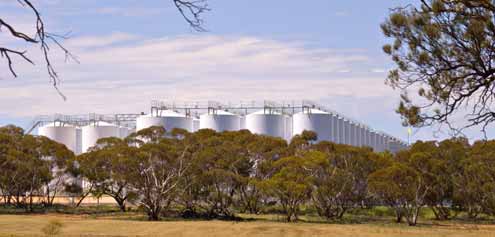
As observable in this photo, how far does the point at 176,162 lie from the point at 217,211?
6.09 metres

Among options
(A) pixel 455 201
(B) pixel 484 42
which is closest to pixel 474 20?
(B) pixel 484 42

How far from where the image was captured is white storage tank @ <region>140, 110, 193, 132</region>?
91562 millimetres

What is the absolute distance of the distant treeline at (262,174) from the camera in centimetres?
6090

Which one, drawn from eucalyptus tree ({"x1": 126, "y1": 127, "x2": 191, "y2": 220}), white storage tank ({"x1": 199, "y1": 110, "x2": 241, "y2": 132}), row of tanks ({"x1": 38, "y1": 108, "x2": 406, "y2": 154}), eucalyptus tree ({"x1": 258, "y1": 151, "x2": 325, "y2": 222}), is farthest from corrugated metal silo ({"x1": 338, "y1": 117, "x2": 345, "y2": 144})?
eucalyptus tree ({"x1": 126, "y1": 127, "x2": 191, "y2": 220})

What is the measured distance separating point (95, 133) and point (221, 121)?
1748 cm

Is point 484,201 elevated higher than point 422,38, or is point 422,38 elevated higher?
point 422,38

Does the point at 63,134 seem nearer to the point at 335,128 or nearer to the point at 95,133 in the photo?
the point at 95,133

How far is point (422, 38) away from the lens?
65.0 ft

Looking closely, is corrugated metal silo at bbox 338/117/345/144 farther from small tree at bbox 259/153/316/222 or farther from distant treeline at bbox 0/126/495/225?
small tree at bbox 259/153/316/222

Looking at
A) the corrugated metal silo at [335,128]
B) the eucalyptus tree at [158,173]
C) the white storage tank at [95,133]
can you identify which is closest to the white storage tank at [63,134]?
the white storage tank at [95,133]

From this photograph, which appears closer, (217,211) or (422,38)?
(422,38)

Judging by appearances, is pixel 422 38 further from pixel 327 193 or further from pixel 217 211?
pixel 217 211

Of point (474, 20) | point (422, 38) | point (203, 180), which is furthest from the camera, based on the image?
point (203, 180)

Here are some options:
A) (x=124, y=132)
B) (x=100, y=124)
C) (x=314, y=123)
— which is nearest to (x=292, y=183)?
(x=314, y=123)
